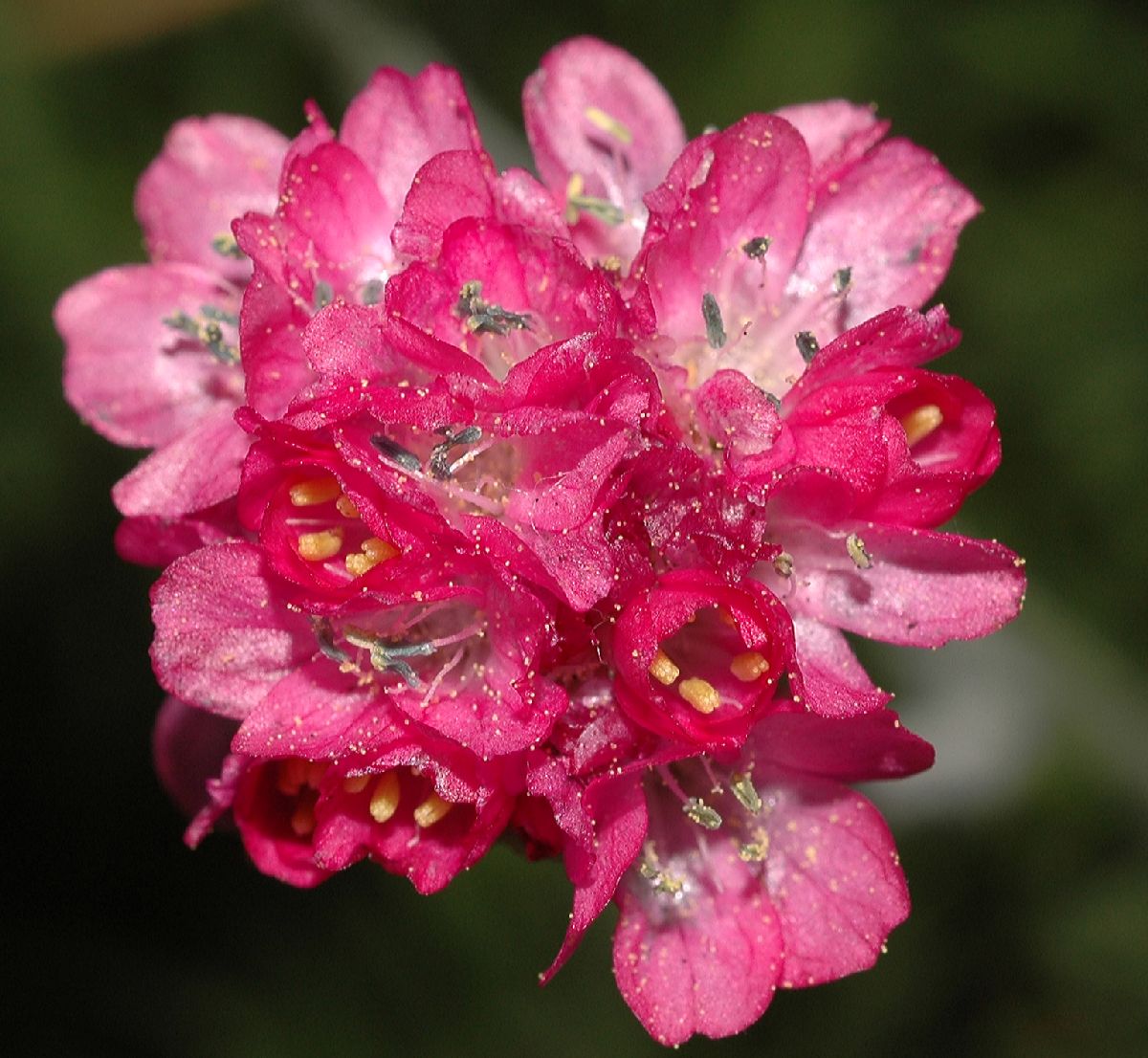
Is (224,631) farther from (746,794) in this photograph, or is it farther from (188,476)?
(746,794)

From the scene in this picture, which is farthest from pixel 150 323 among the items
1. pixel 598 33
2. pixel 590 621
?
pixel 598 33

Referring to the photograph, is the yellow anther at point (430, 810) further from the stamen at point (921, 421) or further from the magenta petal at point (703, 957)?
the stamen at point (921, 421)

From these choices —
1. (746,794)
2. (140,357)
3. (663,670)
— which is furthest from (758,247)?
(140,357)

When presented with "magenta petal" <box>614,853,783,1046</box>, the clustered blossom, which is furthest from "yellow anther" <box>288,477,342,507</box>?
"magenta petal" <box>614,853,783,1046</box>

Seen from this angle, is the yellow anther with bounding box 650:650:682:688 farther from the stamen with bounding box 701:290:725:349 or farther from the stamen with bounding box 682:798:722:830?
the stamen with bounding box 701:290:725:349

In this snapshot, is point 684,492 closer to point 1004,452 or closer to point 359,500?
point 359,500

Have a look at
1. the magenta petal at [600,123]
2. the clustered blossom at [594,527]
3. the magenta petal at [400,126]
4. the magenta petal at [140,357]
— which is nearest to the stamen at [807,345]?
the clustered blossom at [594,527]
